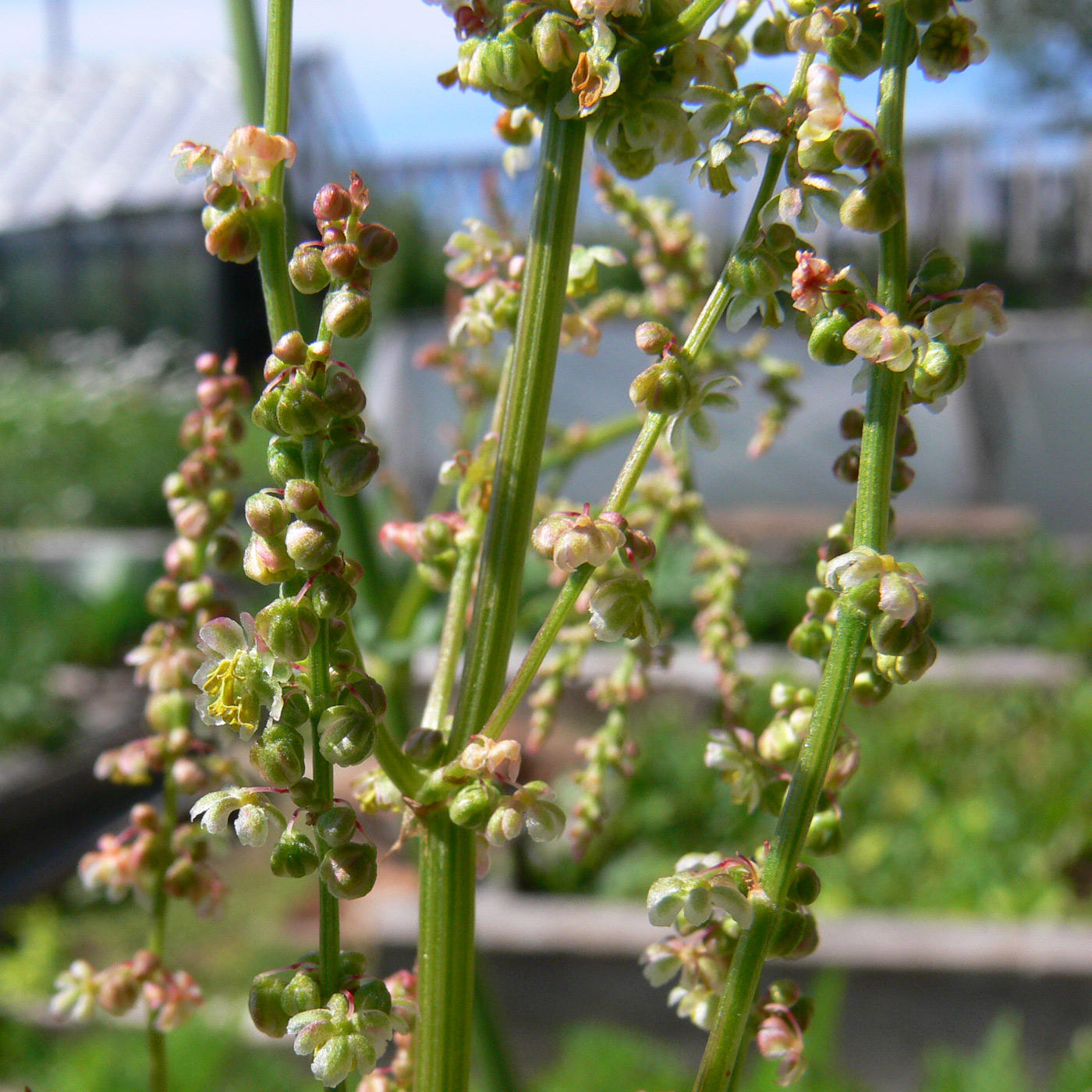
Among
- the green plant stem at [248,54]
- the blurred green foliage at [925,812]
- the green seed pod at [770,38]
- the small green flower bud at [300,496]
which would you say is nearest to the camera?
the small green flower bud at [300,496]

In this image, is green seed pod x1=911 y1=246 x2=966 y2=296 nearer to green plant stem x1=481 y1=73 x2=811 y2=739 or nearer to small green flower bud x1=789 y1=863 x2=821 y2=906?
green plant stem x1=481 y1=73 x2=811 y2=739

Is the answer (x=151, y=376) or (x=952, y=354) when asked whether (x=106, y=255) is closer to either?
(x=151, y=376)

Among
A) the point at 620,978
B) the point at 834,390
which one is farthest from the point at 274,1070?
the point at 834,390

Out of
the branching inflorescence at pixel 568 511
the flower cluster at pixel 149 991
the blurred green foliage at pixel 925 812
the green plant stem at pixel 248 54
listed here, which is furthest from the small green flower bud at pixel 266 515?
the blurred green foliage at pixel 925 812

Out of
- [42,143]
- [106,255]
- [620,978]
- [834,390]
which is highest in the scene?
[42,143]

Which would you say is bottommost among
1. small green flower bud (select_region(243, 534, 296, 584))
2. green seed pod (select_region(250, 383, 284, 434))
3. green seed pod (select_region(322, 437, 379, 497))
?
small green flower bud (select_region(243, 534, 296, 584))

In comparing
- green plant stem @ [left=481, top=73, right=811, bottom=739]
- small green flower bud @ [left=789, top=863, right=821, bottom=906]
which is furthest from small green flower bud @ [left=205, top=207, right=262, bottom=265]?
small green flower bud @ [left=789, top=863, right=821, bottom=906]

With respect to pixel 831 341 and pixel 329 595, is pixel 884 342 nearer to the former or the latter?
pixel 831 341

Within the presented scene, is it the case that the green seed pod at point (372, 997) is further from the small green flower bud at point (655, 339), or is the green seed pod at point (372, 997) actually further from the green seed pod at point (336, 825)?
the small green flower bud at point (655, 339)
